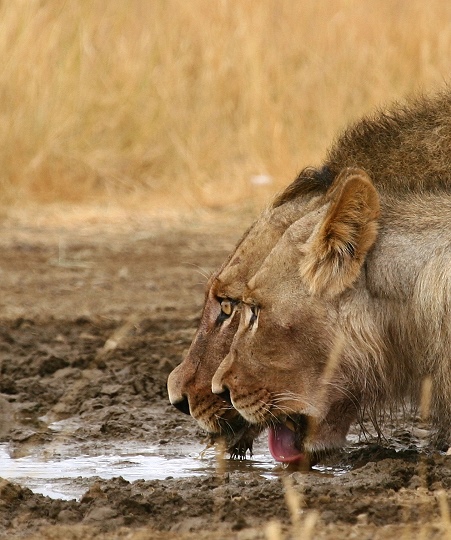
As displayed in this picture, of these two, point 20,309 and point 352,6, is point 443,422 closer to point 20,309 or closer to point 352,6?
point 20,309

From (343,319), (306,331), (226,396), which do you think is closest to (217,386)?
(226,396)

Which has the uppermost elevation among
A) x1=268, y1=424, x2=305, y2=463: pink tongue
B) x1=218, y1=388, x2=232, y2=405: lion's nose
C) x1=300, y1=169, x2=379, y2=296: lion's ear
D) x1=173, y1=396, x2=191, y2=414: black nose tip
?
x1=300, y1=169, x2=379, y2=296: lion's ear

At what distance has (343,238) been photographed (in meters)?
4.09

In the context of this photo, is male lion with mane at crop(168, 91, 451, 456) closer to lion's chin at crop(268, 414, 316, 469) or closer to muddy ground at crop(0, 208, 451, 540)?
lion's chin at crop(268, 414, 316, 469)

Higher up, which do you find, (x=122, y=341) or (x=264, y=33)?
(x=264, y=33)

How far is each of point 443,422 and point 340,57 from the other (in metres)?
8.58

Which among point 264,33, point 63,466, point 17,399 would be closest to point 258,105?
point 264,33

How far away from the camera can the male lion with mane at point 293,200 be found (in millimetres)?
4328

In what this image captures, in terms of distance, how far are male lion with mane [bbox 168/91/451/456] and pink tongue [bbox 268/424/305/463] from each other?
7 centimetres

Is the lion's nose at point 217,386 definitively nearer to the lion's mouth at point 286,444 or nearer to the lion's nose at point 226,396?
the lion's nose at point 226,396

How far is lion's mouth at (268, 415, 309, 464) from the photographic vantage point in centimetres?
432

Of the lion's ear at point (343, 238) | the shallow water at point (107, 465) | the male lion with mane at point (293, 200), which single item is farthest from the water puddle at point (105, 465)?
the lion's ear at point (343, 238)

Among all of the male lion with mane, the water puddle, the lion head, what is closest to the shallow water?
the water puddle

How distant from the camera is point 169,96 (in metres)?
12.2
